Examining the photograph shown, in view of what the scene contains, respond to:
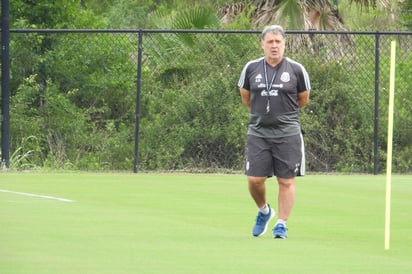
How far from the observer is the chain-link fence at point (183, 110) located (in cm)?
2228

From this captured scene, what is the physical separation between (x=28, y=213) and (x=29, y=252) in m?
3.59

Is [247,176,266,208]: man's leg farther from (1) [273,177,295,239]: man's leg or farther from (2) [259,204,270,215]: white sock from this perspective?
(1) [273,177,295,239]: man's leg

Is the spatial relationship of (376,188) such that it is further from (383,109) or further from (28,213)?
(28,213)

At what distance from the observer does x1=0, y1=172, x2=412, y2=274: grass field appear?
31.4ft

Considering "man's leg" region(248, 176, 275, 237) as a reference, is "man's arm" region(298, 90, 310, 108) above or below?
above

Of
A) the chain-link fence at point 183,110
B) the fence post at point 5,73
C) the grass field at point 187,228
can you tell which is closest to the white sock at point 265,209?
the grass field at point 187,228

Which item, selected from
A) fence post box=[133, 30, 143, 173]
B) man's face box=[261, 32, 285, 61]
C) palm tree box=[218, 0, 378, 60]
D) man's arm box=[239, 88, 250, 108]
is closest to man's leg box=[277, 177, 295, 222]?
man's arm box=[239, 88, 250, 108]

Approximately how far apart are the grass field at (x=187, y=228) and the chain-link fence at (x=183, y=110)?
2464 mm

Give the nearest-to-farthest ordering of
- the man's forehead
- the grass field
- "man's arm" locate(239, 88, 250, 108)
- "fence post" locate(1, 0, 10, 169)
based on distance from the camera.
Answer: the grass field
the man's forehead
"man's arm" locate(239, 88, 250, 108)
"fence post" locate(1, 0, 10, 169)

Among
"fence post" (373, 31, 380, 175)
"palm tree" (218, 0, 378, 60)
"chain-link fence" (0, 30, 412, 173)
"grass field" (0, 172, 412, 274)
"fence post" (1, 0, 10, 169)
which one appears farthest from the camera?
"palm tree" (218, 0, 378, 60)

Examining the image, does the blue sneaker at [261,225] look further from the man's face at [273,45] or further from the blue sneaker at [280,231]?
the man's face at [273,45]

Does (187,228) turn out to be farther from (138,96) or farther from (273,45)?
(138,96)

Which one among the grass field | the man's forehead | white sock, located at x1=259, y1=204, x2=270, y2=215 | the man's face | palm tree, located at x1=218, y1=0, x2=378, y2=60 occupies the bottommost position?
the grass field

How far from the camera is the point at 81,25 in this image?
25.5 metres
